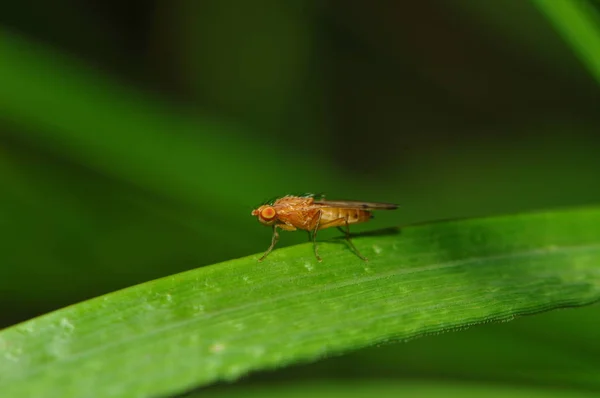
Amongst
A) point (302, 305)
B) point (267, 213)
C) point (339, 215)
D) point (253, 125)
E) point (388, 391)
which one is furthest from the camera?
point (253, 125)

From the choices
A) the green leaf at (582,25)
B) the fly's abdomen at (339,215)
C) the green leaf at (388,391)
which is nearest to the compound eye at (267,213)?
the fly's abdomen at (339,215)

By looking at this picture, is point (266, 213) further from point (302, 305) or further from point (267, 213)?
point (302, 305)

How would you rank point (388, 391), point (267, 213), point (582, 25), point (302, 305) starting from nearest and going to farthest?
1. point (302, 305)
2. point (582, 25)
3. point (388, 391)
4. point (267, 213)

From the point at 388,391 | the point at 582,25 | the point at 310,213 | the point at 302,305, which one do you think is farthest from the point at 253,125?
the point at 302,305

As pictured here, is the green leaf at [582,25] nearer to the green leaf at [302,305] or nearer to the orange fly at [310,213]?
the green leaf at [302,305]

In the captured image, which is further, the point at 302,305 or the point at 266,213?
the point at 266,213

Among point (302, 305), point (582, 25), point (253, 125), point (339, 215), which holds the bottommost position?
point (302, 305)
